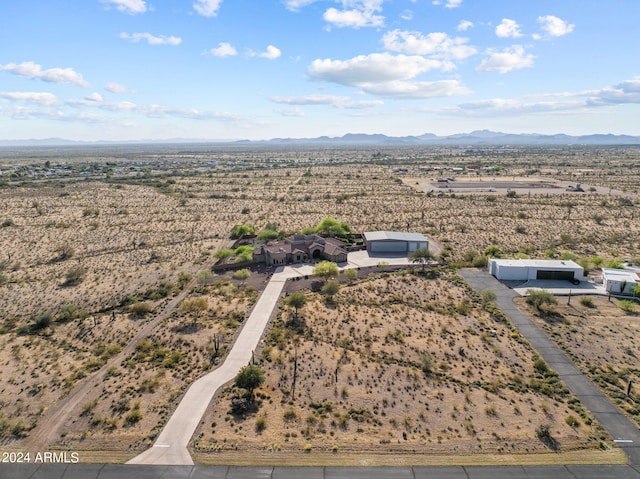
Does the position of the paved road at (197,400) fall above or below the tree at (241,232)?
below

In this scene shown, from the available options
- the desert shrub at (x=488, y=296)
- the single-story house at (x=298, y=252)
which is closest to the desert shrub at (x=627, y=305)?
the desert shrub at (x=488, y=296)

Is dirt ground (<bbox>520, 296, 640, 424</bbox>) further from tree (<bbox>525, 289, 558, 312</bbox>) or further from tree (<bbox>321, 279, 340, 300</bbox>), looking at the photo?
tree (<bbox>321, 279, 340, 300</bbox>)

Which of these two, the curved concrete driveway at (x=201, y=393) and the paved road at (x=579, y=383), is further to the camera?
the paved road at (x=579, y=383)

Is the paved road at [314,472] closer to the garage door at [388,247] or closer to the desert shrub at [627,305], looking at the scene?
the desert shrub at [627,305]

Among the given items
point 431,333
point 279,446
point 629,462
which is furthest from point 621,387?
point 279,446

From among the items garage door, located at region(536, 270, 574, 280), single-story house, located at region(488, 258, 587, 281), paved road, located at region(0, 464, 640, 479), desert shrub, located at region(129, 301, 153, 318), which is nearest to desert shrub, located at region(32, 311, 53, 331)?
desert shrub, located at region(129, 301, 153, 318)

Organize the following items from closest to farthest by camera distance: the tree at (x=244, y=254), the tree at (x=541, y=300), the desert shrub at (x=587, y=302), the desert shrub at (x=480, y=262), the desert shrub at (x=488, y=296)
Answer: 1. the tree at (x=541, y=300)
2. the desert shrub at (x=587, y=302)
3. the desert shrub at (x=488, y=296)
4. the desert shrub at (x=480, y=262)
5. the tree at (x=244, y=254)
